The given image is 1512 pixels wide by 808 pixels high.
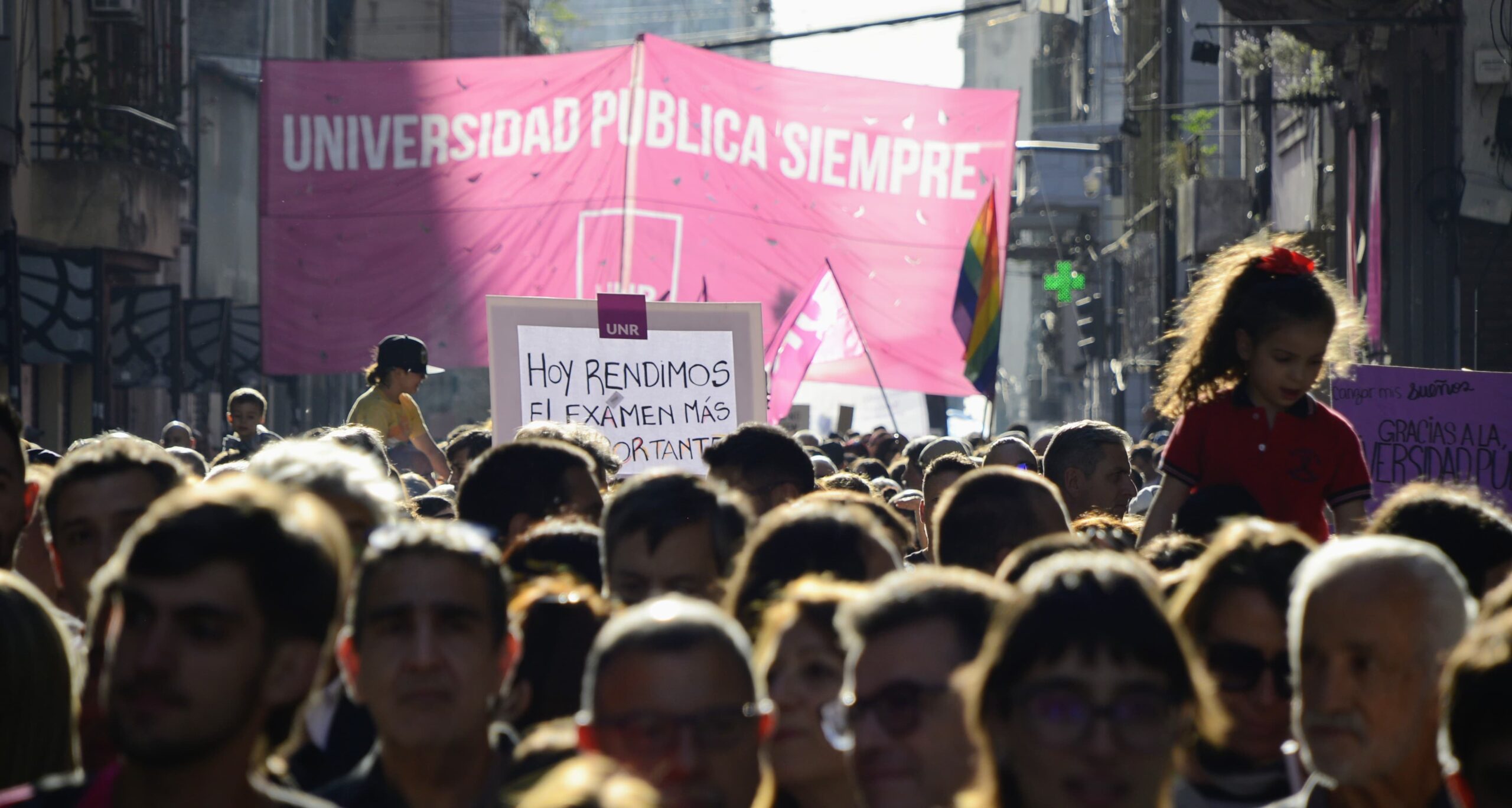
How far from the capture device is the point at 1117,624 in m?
2.86

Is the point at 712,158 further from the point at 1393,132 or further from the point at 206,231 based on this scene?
the point at 206,231

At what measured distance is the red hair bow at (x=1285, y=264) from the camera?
215 inches

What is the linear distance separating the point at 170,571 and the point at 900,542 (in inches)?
109

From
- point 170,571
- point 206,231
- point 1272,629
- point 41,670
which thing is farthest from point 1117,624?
point 206,231

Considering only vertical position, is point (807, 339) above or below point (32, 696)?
above

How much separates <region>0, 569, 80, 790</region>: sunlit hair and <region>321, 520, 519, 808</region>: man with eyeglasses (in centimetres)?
47

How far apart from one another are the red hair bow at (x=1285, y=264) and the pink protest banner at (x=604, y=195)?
22.3 feet

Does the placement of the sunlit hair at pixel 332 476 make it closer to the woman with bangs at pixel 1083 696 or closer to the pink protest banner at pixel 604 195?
the woman with bangs at pixel 1083 696

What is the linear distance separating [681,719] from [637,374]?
635 cm

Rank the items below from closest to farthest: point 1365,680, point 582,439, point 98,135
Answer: point 1365,680 → point 582,439 → point 98,135

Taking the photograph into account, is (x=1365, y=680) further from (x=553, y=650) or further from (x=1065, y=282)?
(x=1065, y=282)

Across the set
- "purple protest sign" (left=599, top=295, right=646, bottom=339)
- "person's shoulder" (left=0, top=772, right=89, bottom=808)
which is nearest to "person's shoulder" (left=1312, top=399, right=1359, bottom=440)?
"person's shoulder" (left=0, top=772, right=89, bottom=808)

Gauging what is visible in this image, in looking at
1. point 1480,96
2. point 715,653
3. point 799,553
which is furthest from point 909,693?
point 1480,96

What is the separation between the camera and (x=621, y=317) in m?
9.33
